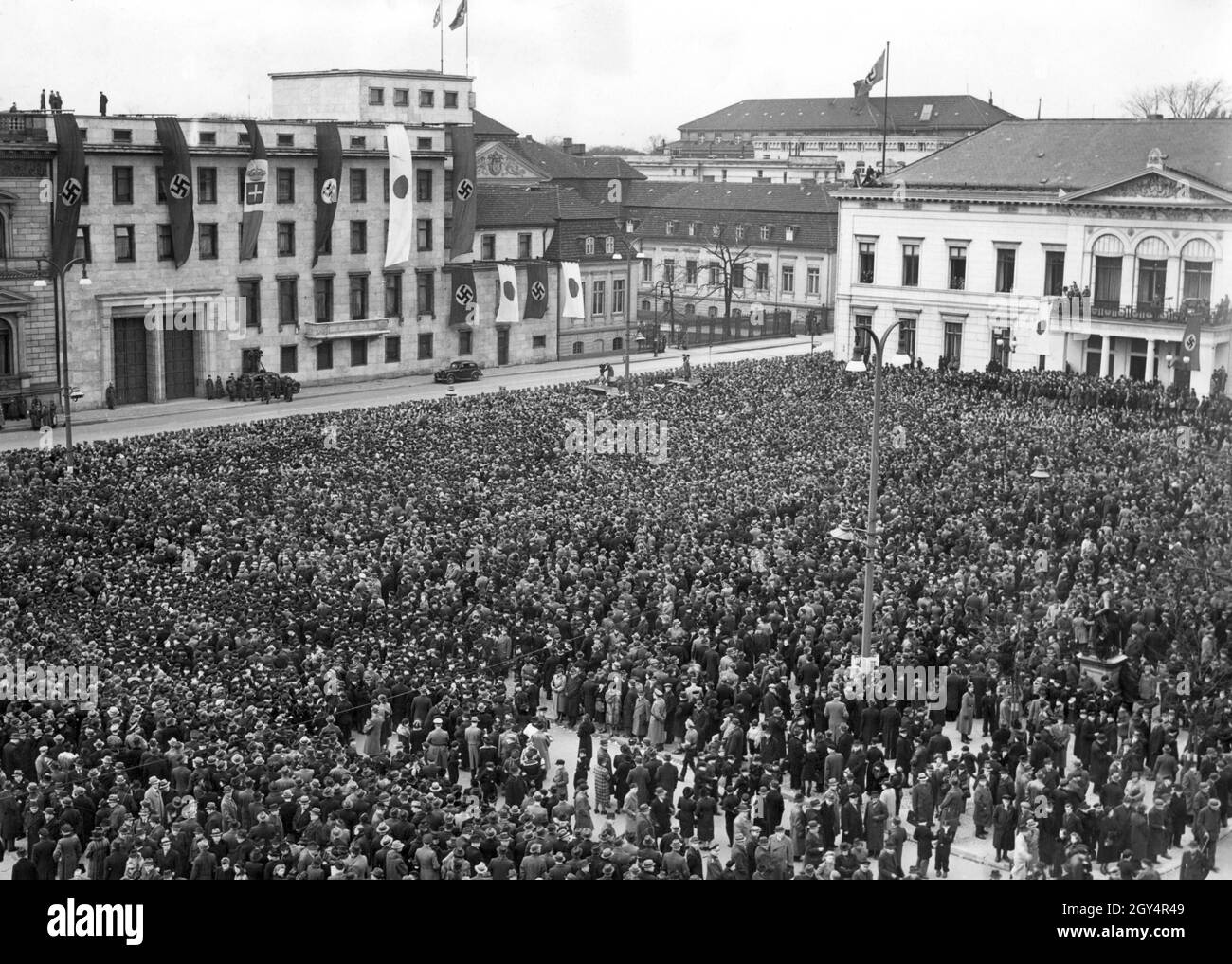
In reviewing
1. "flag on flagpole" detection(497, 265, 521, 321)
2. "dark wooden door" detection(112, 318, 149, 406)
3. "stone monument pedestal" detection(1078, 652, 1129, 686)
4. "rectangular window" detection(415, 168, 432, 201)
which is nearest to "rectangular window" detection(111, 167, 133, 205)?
"dark wooden door" detection(112, 318, 149, 406)

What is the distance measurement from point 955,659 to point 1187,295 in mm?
40873

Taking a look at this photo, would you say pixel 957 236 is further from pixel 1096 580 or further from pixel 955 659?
pixel 955 659

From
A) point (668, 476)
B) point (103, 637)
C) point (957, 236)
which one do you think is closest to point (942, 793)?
point (103, 637)

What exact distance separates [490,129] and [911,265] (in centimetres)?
4643

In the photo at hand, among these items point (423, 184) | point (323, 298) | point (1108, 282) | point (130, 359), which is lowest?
point (130, 359)

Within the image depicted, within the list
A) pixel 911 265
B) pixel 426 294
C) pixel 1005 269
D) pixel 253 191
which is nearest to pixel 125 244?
pixel 253 191

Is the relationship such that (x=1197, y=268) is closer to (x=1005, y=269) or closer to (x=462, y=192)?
(x=1005, y=269)

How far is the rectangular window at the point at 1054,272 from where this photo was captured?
6538 cm

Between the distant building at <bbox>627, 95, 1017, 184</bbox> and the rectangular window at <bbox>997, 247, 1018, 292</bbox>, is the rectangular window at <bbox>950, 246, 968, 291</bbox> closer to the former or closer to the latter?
the rectangular window at <bbox>997, 247, 1018, 292</bbox>

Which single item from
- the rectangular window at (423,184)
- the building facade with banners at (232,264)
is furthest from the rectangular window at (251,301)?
the rectangular window at (423,184)

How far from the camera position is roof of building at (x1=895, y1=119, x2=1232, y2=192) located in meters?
61.4

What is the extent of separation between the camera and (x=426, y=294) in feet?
234

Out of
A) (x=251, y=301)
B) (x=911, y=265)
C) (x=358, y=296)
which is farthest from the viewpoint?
(x=911, y=265)

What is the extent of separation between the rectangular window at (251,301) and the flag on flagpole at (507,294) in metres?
13.1
